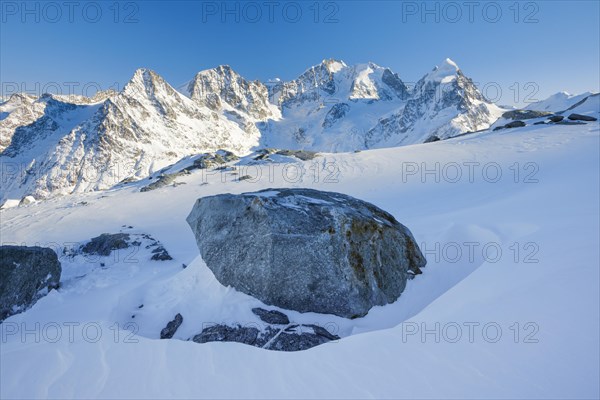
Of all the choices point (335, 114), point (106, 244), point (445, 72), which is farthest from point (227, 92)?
point (106, 244)

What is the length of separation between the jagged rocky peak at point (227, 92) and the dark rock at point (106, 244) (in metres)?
146

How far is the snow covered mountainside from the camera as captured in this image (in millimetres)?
99250

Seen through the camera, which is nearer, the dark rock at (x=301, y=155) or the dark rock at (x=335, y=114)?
the dark rock at (x=301, y=155)

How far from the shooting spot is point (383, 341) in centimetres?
281

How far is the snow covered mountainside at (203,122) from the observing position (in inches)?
3907

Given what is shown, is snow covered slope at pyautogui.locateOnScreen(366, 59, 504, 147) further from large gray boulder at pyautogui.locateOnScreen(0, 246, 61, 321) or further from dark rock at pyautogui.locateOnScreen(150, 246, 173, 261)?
large gray boulder at pyautogui.locateOnScreen(0, 246, 61, 321)

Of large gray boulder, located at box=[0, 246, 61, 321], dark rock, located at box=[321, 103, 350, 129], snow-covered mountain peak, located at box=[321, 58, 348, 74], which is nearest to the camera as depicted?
large gray boulder, located at box=[0, 246, 61, 321]

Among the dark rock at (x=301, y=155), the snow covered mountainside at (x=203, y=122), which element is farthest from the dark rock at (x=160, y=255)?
the snow covered mountainside at (x=203, y=122)

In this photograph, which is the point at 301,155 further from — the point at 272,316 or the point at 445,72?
the point at 445,72

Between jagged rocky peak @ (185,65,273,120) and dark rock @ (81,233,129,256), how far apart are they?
479 ft

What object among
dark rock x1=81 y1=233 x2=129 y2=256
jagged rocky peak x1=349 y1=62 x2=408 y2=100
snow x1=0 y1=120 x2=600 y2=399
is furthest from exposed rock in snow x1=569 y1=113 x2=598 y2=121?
jagged rocky peak x1=349 y1=62 x2=408 y2=100

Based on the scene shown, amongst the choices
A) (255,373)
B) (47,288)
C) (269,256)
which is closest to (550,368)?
(255,373)

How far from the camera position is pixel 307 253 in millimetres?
4188

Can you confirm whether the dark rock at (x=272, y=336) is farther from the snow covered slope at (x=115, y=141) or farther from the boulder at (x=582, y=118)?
the snow covered slope at (x=115, y=141)
